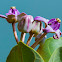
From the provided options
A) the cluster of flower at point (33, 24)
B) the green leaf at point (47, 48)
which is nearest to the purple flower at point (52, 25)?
the cluster of flower at point (33, 24)

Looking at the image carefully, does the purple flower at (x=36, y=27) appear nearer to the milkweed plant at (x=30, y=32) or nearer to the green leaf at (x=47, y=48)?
the milkweed plant at (x=30, y=32)

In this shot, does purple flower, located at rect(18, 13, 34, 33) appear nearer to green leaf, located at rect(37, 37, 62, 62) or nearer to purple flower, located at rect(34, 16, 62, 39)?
purple flower, located at rect(34, 16, 62, 39)

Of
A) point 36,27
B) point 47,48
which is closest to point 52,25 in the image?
point 36,27

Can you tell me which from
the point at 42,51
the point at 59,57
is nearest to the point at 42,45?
the point at 42,51

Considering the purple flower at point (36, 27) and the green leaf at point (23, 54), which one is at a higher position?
the purple flower at point (36, 27)

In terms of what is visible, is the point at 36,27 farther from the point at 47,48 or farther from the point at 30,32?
the point at 47,48

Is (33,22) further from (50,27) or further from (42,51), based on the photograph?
(42,51)

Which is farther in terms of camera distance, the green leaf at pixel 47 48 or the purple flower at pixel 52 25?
the green leaf at pixel 47 48
